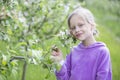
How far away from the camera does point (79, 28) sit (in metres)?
3.23

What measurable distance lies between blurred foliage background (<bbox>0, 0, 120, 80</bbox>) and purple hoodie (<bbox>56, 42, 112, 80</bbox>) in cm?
14

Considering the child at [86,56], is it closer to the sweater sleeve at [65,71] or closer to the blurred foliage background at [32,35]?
the sweater sleeve at [65,71]

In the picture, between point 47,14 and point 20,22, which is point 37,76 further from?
point 47,14

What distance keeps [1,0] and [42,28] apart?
79.8 inches

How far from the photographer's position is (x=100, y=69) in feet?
10.4

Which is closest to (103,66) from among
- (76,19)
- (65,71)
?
(65,71)

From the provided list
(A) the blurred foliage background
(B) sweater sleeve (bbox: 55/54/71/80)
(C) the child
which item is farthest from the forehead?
(B) sweater sleeve (bbox: 55/54/71/80)

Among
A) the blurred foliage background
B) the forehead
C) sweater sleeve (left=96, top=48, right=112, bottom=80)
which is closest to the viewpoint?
the blurred foliage background

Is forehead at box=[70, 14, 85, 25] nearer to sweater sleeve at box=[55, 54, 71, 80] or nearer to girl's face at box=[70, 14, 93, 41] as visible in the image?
girl's face at box=[70, 14, 93, 41]

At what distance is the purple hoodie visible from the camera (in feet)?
10.4

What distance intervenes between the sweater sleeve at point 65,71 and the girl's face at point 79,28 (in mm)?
278

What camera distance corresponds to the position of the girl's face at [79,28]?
3.23 m

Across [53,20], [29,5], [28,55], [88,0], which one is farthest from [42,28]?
[88,0]

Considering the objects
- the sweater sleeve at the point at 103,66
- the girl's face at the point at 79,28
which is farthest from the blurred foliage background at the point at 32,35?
the sweater sleeve at the point at 103,66
